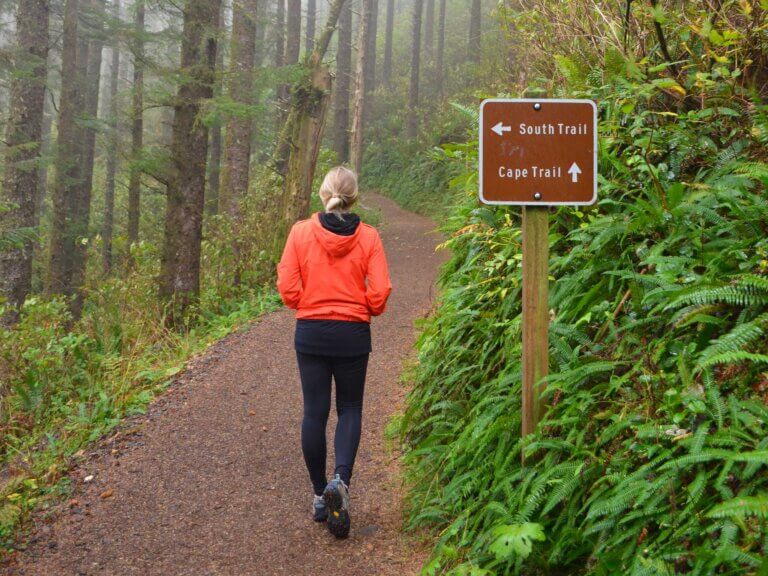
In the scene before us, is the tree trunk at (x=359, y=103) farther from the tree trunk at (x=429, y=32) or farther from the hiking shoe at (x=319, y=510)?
the tree trunk at (x=429, y=32)

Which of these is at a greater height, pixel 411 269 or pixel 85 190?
pixel 85 190

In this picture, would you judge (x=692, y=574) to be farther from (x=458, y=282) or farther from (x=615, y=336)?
(x=458, y=282)

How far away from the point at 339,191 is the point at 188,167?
21.4 feet

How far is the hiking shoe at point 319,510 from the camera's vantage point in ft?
15.2

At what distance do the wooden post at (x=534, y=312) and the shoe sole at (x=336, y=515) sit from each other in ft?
4.35

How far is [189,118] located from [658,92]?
7.08 metres

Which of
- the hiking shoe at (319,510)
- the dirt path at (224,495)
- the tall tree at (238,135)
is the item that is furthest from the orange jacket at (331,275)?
the tall tree at (238,135)

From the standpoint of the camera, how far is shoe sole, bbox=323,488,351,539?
4270mm

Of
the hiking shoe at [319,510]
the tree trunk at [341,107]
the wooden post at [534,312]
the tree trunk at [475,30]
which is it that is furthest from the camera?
the tree trunk at [475,30]

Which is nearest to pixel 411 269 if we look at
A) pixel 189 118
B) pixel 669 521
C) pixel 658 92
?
pixel 189 118

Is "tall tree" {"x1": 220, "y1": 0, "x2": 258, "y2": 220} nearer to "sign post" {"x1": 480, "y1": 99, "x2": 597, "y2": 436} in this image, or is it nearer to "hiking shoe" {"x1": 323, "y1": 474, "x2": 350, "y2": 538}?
"hiking shoe" {"x1": 323, "y1": 474, "x2": 350, "y2": 538}

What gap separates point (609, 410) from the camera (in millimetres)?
3344

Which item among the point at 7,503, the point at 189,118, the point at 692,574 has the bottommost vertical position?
the point at 7,503

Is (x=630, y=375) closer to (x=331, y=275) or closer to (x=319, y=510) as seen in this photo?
(x=331, y=275)
